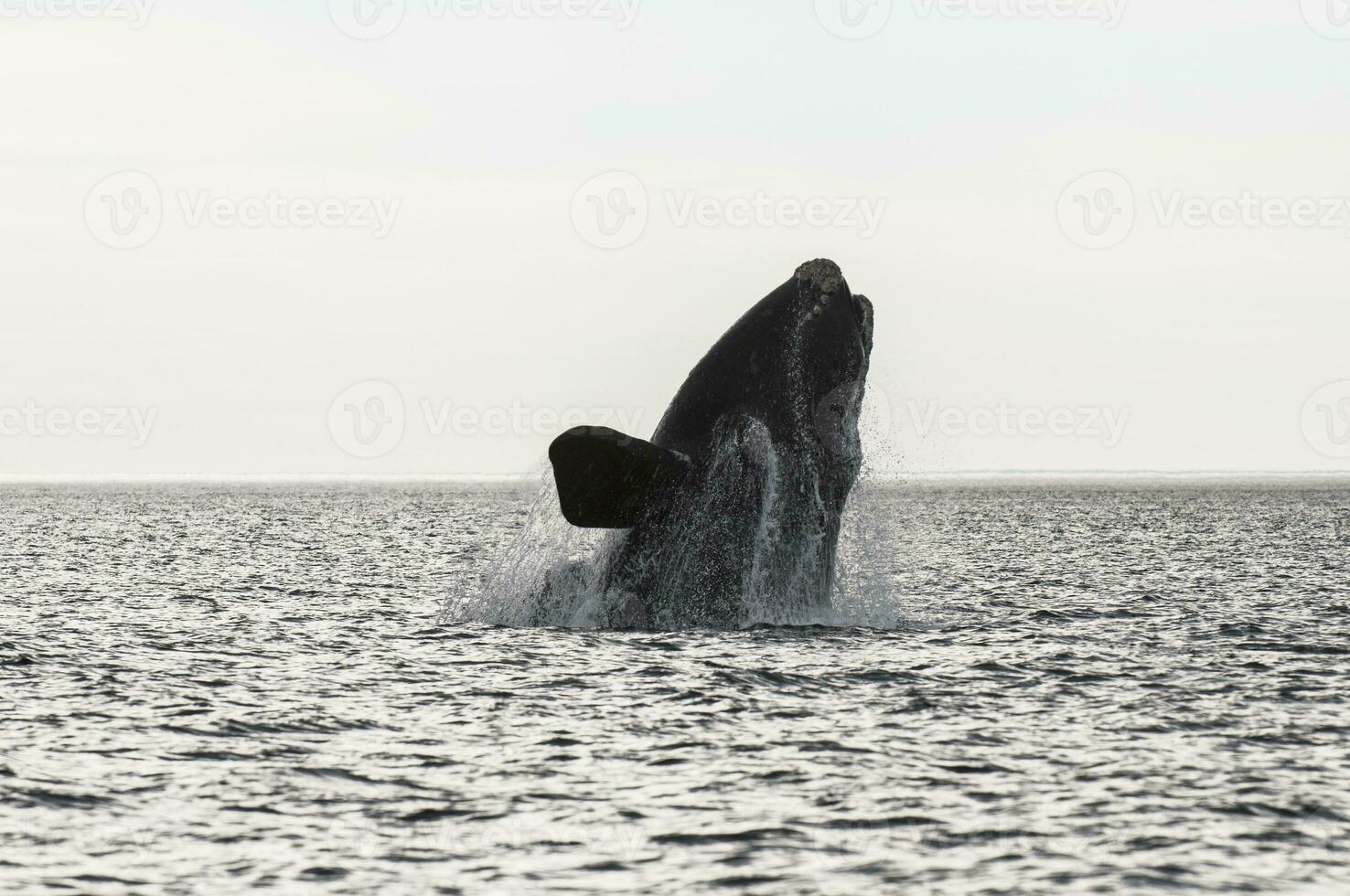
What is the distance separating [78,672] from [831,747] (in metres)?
10.1

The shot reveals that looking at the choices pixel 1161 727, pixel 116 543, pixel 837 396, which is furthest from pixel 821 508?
pixel 116 543

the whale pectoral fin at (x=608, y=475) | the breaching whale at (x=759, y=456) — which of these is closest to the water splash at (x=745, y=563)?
the breaching whale at (x=759, y=456)

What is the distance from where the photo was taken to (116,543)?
188 ft

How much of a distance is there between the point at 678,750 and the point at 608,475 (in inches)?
167

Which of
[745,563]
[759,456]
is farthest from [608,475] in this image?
[745,563]

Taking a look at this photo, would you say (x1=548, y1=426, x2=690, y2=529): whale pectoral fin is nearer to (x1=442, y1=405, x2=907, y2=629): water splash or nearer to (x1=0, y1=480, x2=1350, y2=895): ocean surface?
(x1=442, y1=405, x2=907, y2=629): water splash

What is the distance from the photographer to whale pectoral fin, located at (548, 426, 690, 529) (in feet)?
55.1

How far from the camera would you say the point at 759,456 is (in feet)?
61.3

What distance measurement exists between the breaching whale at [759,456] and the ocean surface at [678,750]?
3.38 ft

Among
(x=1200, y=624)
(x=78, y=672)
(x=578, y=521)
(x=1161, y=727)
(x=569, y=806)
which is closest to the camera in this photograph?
(x=569, y=806)

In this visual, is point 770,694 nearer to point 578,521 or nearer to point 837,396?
point 578,521

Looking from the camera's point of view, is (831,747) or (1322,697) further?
(1322,697)

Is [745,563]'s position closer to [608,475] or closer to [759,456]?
[759,456]

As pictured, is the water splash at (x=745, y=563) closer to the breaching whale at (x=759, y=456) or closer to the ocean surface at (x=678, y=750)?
the breaching whale at (x=759, y=456)
